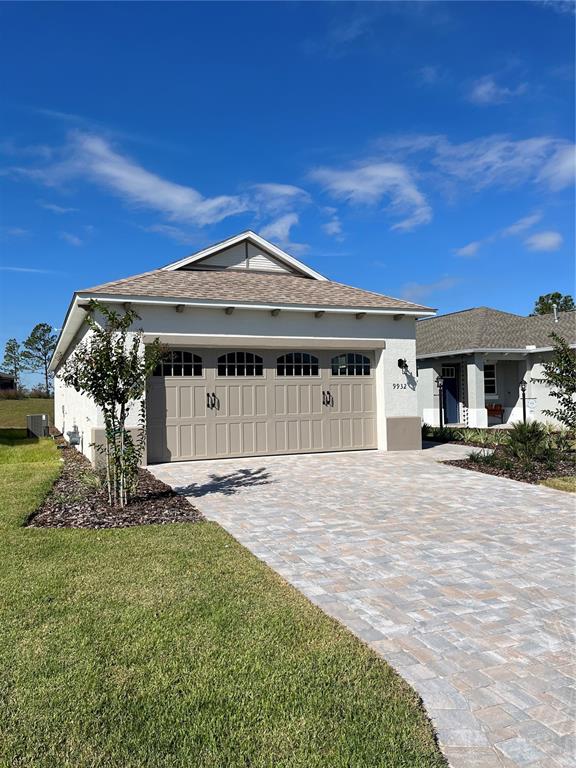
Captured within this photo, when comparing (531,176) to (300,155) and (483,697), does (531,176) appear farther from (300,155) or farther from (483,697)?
(483,697)

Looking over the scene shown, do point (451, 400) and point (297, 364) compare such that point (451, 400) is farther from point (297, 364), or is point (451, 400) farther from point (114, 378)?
point (114, 378)

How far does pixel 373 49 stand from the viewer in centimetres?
1120

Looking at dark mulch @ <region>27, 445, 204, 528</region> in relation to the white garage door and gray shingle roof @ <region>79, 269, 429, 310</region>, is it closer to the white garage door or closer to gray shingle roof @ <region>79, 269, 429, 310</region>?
the white garage door

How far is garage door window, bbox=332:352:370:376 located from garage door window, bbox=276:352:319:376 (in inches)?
23.0

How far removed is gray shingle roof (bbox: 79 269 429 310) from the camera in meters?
12.1

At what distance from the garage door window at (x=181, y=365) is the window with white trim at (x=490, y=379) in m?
14.4

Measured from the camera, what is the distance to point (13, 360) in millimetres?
64562

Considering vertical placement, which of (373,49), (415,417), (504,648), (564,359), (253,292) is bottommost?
(504,648)

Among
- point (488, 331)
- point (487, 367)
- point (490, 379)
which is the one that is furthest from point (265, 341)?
point (490, 379)

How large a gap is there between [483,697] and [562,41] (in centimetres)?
1146

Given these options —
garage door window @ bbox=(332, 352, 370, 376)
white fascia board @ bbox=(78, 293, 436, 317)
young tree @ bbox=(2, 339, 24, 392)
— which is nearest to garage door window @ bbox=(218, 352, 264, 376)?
white fascia board @ bbox=(78, 293, 436, 317)

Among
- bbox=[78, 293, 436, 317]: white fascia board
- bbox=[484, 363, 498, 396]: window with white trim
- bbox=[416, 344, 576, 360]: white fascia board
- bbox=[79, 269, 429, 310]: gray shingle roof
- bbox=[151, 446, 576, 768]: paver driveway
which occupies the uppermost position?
bbox=[79, 269, 429, 310]: gray shingle roof

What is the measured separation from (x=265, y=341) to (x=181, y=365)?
2.14 meters

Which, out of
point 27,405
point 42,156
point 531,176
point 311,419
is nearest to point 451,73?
point 531,176
